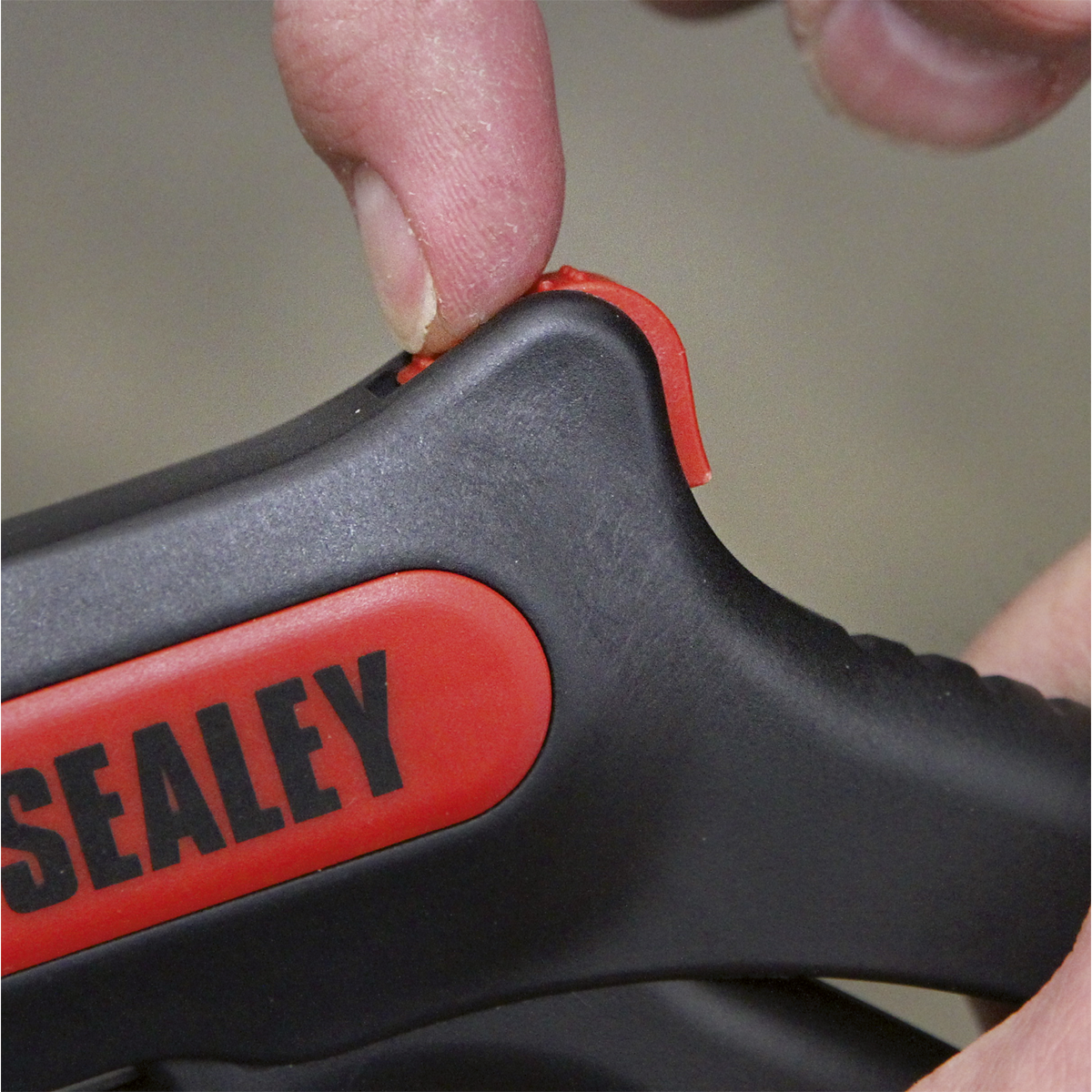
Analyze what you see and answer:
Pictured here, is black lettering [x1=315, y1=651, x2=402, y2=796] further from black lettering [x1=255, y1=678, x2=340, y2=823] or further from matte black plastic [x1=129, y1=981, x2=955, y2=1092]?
matte black plastic [x1=129, y1=981, x2=955, y2=1092]

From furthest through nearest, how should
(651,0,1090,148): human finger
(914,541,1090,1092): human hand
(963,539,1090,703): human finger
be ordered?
(963,539,1090,703): human finger < (651,0,1090,148): human finger < (914,541,1090,1092): human hand

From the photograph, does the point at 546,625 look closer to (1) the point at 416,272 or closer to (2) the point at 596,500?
(2) the point at 596,500

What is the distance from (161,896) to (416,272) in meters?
0.26

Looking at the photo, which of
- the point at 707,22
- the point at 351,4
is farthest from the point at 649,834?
the point at 707,22

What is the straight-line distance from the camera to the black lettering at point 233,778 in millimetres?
402

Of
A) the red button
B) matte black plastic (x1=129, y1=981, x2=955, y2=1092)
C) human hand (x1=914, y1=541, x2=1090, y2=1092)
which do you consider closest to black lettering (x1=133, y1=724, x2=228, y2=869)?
the red button

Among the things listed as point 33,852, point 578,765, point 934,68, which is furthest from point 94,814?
point 934,68

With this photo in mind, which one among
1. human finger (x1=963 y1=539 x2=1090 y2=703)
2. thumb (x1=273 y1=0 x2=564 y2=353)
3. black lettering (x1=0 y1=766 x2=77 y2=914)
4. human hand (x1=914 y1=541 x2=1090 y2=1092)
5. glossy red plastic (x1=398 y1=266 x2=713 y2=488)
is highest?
thumb (x1=273 y1=0 x2=564 y2=353)

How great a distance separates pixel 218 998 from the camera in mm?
436

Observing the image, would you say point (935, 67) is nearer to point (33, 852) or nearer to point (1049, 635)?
point (1049, 635)

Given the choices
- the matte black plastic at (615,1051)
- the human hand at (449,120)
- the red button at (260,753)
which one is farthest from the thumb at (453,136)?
the matte black plastic at (615,1051)

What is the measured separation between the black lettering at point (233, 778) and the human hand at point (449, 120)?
0.18 metres

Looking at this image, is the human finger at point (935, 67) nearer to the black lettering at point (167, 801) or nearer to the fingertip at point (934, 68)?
the fingertip at point (934, 68)

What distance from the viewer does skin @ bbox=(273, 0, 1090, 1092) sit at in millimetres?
473
